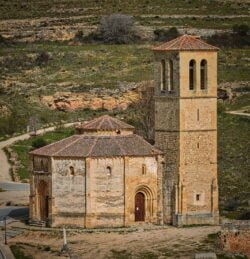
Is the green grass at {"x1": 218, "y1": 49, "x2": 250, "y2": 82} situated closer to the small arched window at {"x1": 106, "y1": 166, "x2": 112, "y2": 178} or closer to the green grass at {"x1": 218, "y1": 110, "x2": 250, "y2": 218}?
the green grass at {"x1": 218, "y1": 110, "x2": 250, "y2": 218}

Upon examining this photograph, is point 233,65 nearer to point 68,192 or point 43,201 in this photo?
point 43,201

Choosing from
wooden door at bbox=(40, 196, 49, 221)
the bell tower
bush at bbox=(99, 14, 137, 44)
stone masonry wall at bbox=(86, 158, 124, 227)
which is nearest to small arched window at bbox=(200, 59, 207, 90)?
the bell tower

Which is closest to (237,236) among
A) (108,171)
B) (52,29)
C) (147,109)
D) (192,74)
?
(108,171)

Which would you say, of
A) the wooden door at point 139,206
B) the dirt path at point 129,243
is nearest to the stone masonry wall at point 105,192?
the wooden door at point 139,206

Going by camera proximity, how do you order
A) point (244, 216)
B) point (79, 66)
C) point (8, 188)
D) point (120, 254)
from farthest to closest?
point (79, 66)
point (8, 188)
point (244, 216)
point (120, 254)

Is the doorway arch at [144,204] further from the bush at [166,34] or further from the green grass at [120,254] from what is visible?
the bush at [166,34]

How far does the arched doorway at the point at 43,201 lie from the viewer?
7350 centimetres

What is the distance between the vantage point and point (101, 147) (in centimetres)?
7262

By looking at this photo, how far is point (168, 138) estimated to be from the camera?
7300cm

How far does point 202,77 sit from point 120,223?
6746mm

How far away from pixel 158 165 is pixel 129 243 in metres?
4.62

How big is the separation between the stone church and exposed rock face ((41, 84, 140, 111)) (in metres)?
37.4

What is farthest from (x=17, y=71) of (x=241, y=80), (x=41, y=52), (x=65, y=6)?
(x=65, y=6)

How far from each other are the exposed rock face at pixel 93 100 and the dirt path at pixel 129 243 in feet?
129
